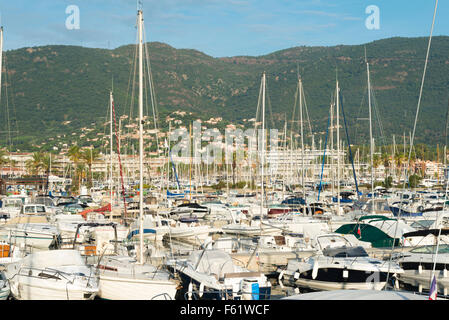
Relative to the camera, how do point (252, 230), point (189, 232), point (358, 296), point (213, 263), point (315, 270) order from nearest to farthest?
point (358, 296), point (213, 263), point (315, 270), point (189, 232), point (252, 230)

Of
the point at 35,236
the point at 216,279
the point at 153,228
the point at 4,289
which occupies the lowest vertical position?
the point at 153,228

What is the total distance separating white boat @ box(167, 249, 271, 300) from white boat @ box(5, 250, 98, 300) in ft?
8.67

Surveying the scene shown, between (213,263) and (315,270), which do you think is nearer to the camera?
(213,263)

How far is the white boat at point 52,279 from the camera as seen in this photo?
1398 centimetres

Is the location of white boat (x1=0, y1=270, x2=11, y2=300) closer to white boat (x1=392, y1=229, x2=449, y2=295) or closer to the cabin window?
white boat (x1=392, y1=229, x2=449, y2=295)

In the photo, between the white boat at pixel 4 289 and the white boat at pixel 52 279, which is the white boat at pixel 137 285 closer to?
the white boat at pixel 52 279

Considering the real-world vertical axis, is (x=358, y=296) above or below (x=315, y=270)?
above

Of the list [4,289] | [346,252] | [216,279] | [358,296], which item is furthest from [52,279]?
[346,252]

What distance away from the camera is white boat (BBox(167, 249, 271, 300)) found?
14091 mm

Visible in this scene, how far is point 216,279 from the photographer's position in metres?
15.1

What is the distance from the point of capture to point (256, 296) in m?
14.2

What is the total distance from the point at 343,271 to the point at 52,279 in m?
8.47

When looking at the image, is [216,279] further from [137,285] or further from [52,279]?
[52,279]
